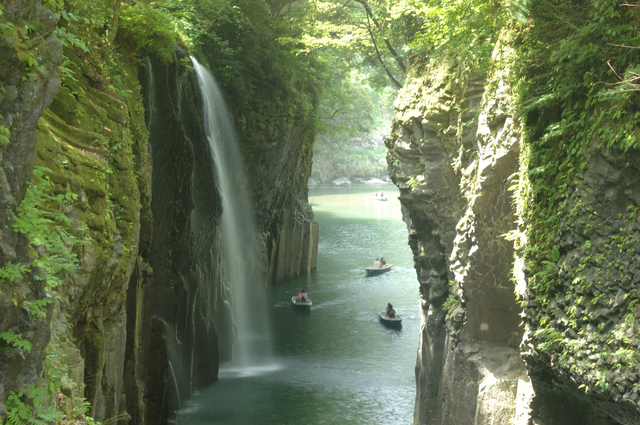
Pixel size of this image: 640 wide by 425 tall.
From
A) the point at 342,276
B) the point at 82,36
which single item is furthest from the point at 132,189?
the point at 342,276

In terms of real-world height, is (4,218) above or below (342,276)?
above

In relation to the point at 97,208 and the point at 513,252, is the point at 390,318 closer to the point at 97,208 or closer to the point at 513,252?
the point at 513,252

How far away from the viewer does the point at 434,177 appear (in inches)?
579

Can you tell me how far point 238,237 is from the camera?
2309 centimetres

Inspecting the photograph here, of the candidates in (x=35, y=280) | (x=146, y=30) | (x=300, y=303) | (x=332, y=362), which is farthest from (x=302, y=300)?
(x=35, y=280)

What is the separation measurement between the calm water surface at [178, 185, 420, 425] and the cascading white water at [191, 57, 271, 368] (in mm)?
720

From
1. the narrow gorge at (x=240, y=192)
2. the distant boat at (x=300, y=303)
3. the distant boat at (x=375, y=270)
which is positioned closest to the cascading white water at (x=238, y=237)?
the narrow gorge at (x=240, y=192)

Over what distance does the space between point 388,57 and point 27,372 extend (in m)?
22.5

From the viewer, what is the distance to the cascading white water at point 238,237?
18.7 meters

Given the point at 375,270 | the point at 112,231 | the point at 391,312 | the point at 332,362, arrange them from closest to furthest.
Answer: the point at 112,231, the point at 332,362, the point at 391,312, the point at 375,270

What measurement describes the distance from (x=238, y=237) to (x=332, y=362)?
6411 mm

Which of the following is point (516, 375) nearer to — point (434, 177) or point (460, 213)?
point (460, 213)

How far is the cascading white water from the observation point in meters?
18.7

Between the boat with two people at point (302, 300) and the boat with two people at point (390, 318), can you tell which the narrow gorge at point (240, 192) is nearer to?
the boat with two people at point (302, 300)
